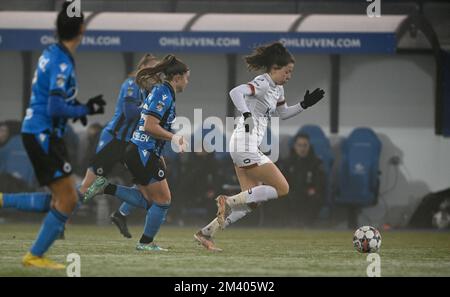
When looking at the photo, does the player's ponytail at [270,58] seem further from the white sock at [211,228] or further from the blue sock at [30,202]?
the blue sock at [30,202]

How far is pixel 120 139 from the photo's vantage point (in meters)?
13.6

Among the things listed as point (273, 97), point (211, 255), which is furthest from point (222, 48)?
point (211, 255)

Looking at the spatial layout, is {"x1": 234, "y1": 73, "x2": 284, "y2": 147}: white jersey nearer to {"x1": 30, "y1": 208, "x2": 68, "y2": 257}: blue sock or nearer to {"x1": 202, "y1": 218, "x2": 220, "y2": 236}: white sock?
{"x1": 202, "y1": 218, "x2": 220, "y2": 236}: white sock

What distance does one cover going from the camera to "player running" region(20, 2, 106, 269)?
9.03 metres

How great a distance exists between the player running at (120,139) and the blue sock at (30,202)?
11.7 ft

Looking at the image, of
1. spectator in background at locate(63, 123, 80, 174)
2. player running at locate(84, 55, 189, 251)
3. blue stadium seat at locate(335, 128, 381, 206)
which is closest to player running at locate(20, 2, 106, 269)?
player running at locate(84, 55, 189, 251)

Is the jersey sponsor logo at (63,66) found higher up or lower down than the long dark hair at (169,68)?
lower down

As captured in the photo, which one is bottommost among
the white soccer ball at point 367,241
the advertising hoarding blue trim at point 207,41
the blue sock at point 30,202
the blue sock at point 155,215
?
the white soccer ball at point 367,241

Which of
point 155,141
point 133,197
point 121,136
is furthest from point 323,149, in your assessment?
point 155,141

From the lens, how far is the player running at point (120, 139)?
13.2m

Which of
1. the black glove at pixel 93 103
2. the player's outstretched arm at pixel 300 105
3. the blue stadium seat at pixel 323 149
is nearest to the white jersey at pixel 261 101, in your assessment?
the player's outstretched arm at pixel 300 105

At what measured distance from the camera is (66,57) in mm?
9086

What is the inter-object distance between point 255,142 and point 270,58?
960 millimetres

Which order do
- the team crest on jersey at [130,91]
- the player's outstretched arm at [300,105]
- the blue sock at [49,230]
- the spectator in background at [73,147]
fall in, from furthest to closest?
the spectator in background at [73,147], the team crest on jersey at [130,91], the player's outstretched arm at [300,105], the blue sock at [49,230]
